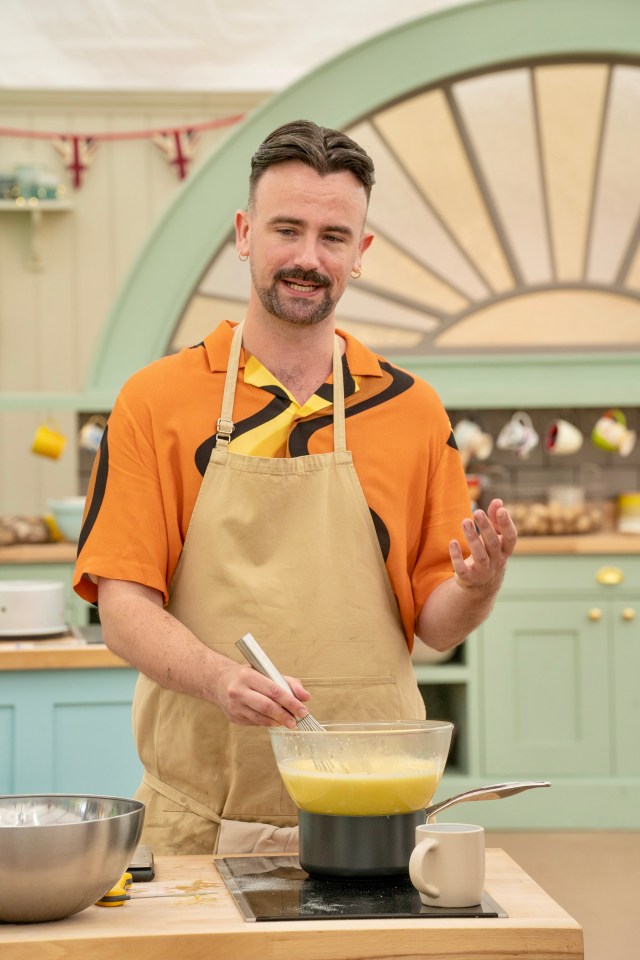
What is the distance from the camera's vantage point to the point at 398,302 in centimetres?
542

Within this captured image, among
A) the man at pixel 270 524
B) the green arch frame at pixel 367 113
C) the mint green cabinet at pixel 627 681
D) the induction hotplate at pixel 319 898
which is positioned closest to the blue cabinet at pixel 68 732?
the man at pixel 270 524

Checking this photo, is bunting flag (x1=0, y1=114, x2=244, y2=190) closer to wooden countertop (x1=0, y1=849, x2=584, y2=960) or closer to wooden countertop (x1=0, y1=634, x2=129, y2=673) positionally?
wooden countertop (x1=0, y1=634, x2=129, y2=673)

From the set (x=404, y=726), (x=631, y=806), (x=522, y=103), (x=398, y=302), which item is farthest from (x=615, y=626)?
(x=404, y=726)

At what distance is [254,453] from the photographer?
6.21 ft

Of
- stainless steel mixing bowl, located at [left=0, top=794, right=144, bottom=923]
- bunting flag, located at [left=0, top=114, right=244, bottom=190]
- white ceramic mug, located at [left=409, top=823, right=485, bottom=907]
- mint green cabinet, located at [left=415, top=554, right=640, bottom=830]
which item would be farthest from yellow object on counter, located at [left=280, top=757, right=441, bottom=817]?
bunting flag, located at [left=0, top=114, right=244, bottom=190]

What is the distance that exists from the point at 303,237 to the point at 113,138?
239 inches

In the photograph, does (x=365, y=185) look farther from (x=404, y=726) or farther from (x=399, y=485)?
(x=404, y=726)

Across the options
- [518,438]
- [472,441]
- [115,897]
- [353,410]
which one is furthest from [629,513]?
[115,897]

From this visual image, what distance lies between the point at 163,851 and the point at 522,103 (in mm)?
4227

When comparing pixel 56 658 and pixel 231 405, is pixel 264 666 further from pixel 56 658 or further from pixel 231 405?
pixel 56 658

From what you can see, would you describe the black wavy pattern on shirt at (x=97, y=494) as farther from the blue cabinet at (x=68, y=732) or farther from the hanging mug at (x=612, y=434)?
the hanging mug at (x=612, y=434)

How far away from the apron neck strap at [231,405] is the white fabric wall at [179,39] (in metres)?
4.70

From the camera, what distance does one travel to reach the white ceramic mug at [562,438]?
535 cm

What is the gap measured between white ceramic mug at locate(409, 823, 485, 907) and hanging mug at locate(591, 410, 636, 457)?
4179 millimetres
